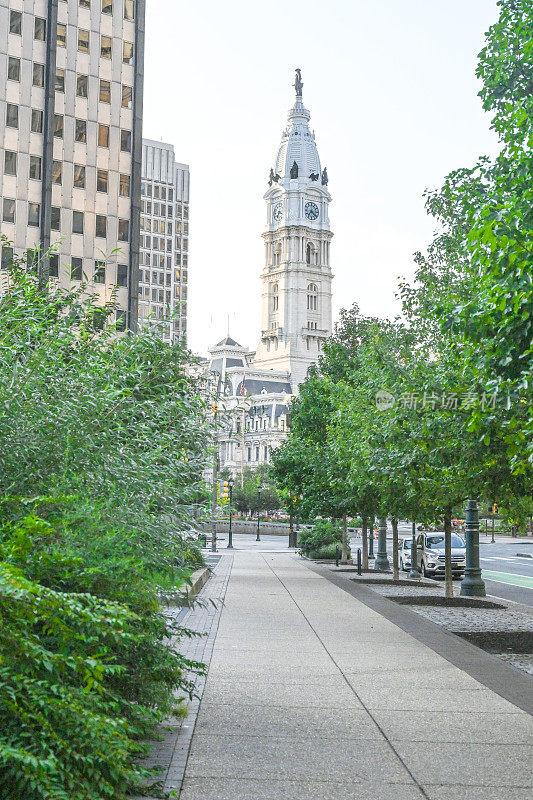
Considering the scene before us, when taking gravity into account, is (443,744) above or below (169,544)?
below

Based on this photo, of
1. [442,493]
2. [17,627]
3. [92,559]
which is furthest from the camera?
[442,493]

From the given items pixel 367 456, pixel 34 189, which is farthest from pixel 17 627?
pixel 34 189

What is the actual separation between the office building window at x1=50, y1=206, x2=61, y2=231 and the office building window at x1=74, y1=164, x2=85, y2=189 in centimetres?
206

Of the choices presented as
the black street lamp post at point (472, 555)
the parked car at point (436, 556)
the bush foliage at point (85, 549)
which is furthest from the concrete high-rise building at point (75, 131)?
the bush foliage at point (85, 549)

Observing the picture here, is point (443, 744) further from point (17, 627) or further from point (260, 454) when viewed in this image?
point (260, 454)

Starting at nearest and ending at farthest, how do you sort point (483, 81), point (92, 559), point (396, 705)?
point (92, 559)
point (396, 705)
point (483, 81)

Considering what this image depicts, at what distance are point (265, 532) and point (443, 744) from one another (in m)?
91.7

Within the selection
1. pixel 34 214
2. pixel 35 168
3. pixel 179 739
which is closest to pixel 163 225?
pixel 35 168

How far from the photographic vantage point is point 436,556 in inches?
1533

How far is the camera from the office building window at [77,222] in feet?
201

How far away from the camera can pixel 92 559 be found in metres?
7.19

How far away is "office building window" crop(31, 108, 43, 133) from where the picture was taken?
59.6 meters

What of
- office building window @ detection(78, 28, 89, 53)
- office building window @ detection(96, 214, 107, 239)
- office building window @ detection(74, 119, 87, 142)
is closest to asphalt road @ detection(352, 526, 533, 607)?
office building window @ detection(96, 214, 107, 239)

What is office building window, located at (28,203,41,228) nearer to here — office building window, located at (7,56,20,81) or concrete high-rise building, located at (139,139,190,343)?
office building window, located at (7,56,20,81)
